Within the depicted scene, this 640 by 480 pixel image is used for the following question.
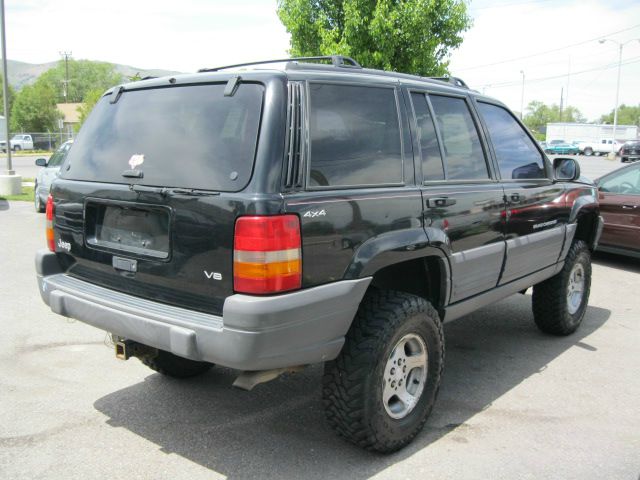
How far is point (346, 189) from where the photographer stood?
304cm

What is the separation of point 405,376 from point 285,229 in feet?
4.18

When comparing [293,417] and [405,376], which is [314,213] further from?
[293,417]

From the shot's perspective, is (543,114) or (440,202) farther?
(543,114)

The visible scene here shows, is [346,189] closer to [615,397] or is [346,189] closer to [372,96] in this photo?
[372,96]

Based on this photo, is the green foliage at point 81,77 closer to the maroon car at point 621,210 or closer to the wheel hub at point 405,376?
the maroon car at point 621,210

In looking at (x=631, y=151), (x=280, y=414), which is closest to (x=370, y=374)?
A: (x=280, y=414)

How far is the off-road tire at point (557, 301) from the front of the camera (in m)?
5.23

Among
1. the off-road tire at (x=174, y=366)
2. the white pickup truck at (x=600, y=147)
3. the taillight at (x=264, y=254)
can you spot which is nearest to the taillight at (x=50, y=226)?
the off-road tire at (x=174, y=366)

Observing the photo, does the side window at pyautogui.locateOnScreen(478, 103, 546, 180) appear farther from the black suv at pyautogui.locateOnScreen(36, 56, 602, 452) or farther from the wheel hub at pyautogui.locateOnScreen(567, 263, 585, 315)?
the wheel hub at pyautogui.locateOnScreen(567, 263, 585, 315)

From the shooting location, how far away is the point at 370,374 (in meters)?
3.08

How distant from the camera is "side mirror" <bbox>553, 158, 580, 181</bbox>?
514 cm

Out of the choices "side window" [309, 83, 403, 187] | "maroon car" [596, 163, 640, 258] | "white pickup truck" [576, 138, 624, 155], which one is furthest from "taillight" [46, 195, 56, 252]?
"white pickup truck" [576, 138, 624, 155]

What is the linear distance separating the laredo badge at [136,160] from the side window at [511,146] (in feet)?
8.12

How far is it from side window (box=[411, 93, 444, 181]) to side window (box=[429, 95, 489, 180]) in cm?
9
